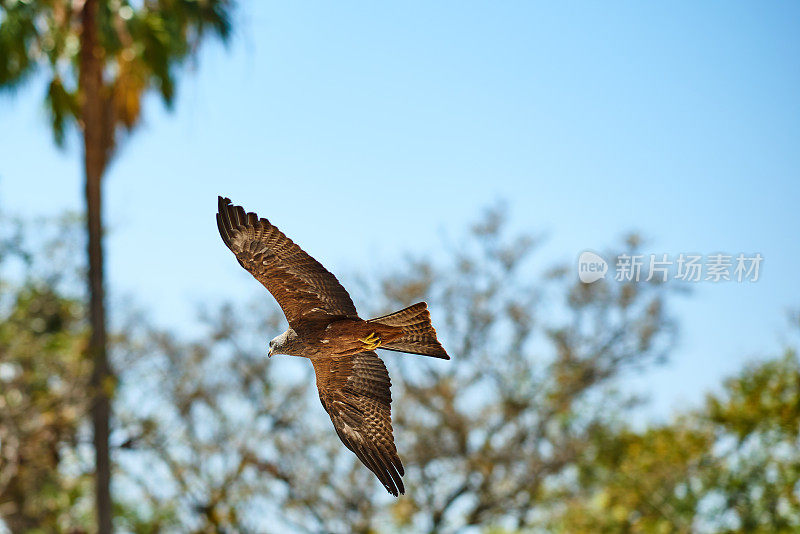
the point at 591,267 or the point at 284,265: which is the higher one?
the point at 591,267

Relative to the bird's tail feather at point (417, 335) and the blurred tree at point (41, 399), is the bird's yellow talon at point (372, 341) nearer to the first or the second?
the bird's tail feather at point (417, 335)

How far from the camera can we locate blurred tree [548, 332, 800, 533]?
14.4 meters

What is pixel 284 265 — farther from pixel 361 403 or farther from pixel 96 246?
pixel 96 246

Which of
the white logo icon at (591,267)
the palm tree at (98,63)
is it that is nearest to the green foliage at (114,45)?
the palm tree at (98,63)

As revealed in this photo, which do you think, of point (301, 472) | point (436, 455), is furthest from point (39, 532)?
point (436, 455)

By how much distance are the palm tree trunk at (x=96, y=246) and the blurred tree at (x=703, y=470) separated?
307 inches

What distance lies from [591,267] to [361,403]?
11.5 meters

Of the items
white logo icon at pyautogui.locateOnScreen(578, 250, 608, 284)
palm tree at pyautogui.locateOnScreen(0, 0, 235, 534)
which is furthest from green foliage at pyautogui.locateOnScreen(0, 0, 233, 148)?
white logo icon at pyautogui.locateOnScreen(578, 250, 608, 284)

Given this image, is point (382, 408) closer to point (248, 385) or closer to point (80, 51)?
point (80, 51)

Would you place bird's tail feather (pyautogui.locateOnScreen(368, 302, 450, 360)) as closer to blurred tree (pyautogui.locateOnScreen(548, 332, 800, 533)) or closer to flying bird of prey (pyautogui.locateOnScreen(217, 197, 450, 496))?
flying bird of prey (pyautogui.locateOnScreen(217, 197, 450, 496))

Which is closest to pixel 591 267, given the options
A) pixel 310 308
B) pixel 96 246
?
pixel 96 246

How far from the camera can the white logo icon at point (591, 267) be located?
14.8 m

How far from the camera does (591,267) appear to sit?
14914mm

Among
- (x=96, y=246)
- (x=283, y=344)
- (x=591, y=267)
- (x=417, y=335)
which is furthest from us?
(x=591, y=267)
